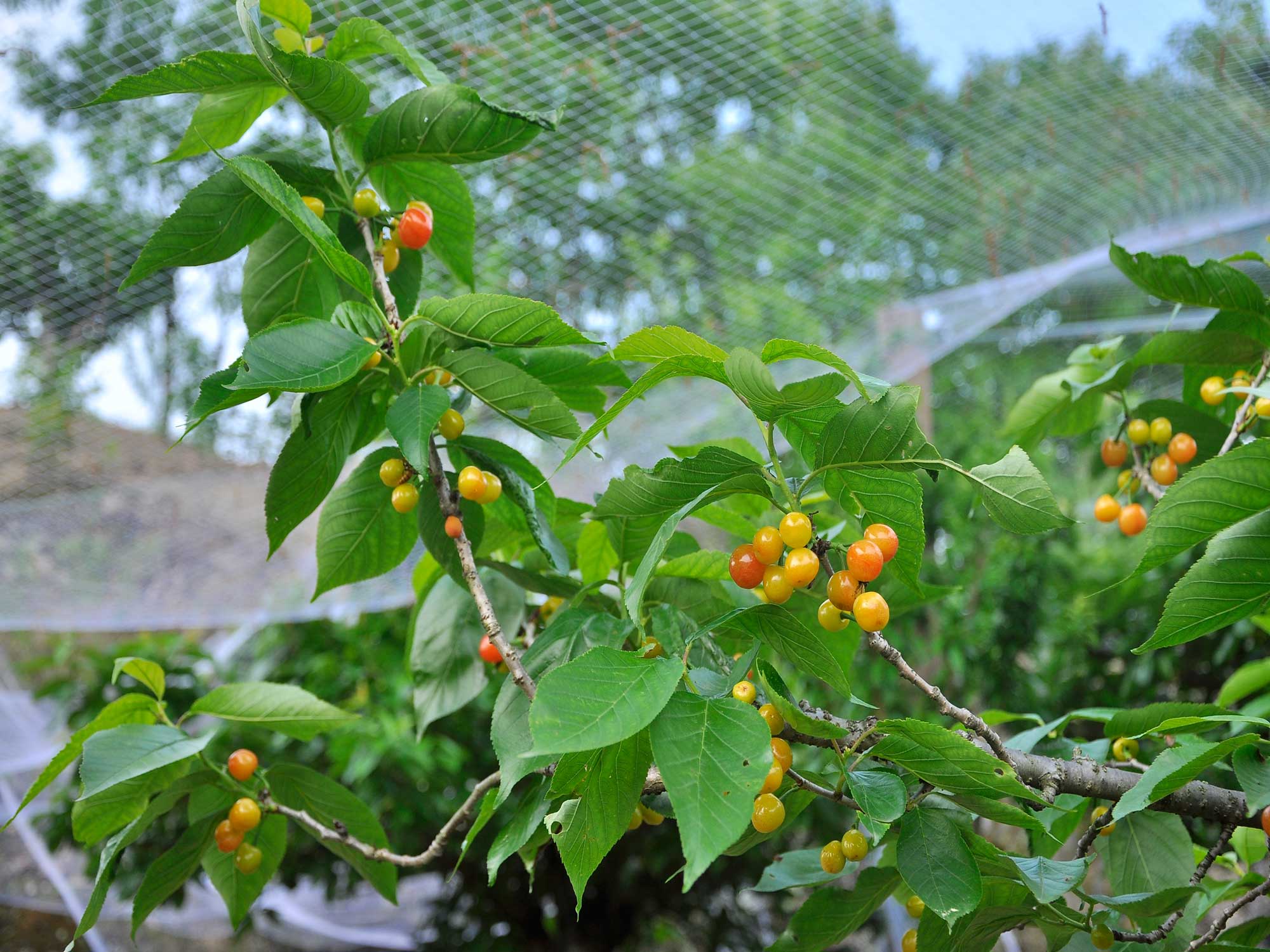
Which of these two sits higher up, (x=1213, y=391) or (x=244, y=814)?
(x=1213, y=391)

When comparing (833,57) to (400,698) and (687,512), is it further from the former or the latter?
(687,512)

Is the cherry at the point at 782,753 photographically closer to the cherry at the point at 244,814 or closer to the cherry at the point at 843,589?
the cherry at the point at 843,589

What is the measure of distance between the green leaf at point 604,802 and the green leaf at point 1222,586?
0.27 metres

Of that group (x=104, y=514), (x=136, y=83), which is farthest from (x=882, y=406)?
(x=104, y=514)

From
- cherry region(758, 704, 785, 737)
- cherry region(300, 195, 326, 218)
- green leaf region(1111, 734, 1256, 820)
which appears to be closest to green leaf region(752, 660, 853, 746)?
cherry region(758, 704, 785, 737)

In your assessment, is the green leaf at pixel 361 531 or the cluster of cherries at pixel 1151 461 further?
the cluster of cherries at pixel 1151 461

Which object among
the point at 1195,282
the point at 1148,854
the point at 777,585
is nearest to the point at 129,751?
the point at 777,585

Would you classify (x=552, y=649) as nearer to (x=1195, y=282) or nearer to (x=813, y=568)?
(x=813, y=568)

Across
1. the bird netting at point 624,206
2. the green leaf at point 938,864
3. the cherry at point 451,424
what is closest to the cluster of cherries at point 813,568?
the green leaf at point 938,864

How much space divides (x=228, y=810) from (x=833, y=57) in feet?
7.15

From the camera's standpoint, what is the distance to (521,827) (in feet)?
1.73

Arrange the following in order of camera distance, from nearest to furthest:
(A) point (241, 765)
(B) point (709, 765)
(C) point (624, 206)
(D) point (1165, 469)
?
1. (B) point (709, 765)
2. (A) point (241, 765)
3. (D) point (1165, 469)
4. (C) point (624, 206)

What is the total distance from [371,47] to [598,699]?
0.49 metres

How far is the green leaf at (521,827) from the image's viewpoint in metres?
0.50
